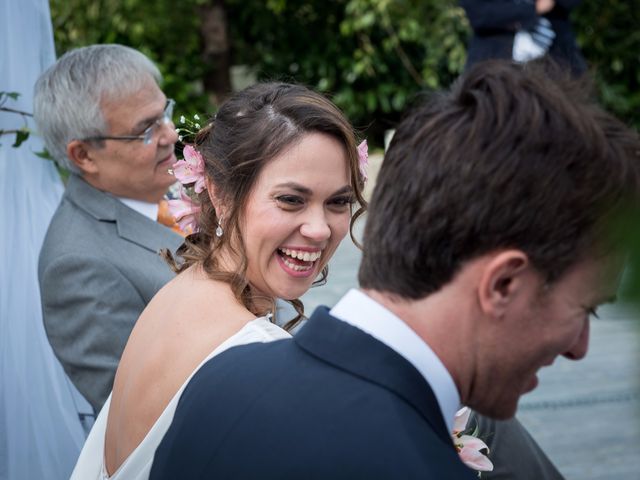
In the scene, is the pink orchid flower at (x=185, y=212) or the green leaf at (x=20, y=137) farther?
the green leaf at (x=20, y=137)

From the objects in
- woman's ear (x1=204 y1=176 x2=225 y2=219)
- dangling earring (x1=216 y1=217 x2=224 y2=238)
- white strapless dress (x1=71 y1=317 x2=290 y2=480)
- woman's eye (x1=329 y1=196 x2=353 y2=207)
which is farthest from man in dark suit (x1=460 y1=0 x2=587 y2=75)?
white strapless dress (x1=71 y1=317 x2=290 y2=480)

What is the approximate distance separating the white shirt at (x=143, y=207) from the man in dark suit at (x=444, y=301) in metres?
2.00

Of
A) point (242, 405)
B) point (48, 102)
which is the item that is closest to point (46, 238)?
point (48, 102)

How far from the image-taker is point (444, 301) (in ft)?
3.82

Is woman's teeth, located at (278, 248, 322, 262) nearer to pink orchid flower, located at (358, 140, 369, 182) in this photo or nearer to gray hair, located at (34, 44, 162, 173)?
pink orchid flower, located at (358, 140, 369, 182)

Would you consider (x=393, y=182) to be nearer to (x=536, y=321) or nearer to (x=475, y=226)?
(x=475, y=226)

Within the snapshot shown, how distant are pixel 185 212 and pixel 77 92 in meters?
0.85

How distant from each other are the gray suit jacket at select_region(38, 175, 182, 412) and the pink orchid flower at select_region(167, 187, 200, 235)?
0.37 m

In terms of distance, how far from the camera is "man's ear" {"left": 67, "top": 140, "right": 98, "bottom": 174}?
10.1 feet

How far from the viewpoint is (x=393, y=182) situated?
121 centimetres

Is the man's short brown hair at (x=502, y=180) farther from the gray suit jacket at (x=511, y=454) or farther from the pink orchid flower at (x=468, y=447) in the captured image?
the gray suit jacket at (x=511, y=454)

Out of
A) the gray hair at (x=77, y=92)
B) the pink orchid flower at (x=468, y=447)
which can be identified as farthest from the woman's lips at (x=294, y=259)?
the gray hair at (x=77, y=92)

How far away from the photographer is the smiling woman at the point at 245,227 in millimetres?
1933

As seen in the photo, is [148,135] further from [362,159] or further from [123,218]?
[362,159]
